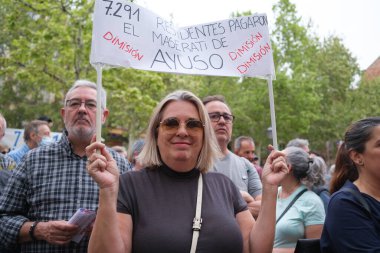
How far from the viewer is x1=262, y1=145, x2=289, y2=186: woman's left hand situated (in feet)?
8.97

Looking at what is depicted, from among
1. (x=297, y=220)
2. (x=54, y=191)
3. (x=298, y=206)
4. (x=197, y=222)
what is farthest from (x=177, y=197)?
(x=298, y=206)

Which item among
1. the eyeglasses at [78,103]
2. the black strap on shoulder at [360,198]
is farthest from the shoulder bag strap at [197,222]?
the eyeglasses at [78,103]

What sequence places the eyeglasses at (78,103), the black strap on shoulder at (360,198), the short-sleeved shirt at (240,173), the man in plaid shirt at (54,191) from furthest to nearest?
the short-sleeved shirt at (240,173) → the eyeglasses at (78,103) → the man in plaid shirt at (54,191) → the black strap on shoulder at (360,198)

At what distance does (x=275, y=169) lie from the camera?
278cm

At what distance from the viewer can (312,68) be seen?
24.9 meters

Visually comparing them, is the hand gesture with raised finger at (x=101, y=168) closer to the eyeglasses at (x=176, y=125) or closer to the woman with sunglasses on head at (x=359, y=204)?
the eyeglasses at (x=176, y=125)

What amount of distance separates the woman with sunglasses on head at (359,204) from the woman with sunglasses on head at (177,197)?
43 centimetres

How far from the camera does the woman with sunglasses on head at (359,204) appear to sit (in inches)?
104

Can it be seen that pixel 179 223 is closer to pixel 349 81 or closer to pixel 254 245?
pixel 254 245

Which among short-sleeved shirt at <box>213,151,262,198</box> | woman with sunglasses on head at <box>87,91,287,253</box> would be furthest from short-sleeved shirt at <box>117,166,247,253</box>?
short-sleeved shirt at <box>213,151,262,198</box>

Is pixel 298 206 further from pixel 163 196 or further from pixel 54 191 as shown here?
pixel 54 191

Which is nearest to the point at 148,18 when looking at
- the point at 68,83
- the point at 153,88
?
the point at 68,83

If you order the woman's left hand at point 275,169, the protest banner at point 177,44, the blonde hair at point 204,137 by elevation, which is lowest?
the woman's left hand at point 275,169

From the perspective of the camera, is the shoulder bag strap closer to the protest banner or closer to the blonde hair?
the blonde hair
